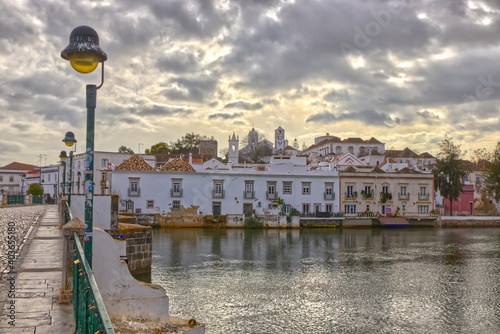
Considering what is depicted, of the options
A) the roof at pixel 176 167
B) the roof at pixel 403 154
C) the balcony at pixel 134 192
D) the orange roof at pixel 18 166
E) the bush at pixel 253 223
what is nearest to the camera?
the bush at pixel 253 223

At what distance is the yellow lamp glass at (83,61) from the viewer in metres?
4.93

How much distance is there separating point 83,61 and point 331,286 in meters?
12.8

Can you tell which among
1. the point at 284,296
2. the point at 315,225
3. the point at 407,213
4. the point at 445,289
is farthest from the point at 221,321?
the point at 407,213

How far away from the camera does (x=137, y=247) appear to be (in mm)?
16500

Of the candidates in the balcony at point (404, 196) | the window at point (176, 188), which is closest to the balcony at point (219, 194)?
the window at point (176, 188)

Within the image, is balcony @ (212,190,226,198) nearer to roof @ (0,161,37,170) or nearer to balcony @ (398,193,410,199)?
balcony @ (398,193,410,199)

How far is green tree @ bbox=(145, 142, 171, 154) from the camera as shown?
67.9 metres

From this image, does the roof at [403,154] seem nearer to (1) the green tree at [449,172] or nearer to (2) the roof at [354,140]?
(2) the roof at [354,140]

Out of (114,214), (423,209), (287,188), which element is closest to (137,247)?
(114,214)

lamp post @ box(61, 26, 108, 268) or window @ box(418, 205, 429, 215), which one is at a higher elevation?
lamp post @ box(61, 26, 108, 268)

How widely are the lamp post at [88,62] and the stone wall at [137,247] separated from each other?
36.3 feet

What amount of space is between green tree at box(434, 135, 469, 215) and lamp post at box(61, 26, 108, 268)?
49547 mm

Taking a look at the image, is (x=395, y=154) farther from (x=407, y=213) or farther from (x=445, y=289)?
(x=445, y=289)

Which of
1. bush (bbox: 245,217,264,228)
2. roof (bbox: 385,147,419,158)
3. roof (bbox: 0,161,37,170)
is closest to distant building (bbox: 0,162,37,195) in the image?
roof (bbox: 0,161,37,170)
